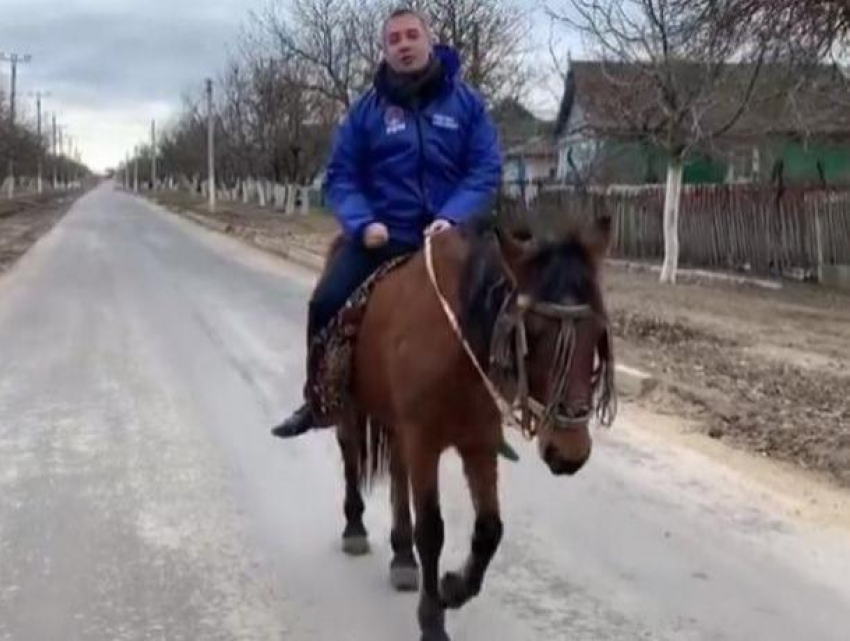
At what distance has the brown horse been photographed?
3.56 m

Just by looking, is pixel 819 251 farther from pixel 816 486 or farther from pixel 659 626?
pixel 659 626

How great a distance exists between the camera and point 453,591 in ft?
15.0

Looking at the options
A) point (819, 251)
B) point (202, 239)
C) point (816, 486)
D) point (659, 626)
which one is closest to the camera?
point (659, 626)

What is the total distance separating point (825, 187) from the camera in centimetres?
2255

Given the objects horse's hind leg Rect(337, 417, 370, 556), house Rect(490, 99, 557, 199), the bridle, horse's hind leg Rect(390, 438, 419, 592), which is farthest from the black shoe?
house Rect(490, 99, 557, 199)

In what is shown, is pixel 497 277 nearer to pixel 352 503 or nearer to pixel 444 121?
pixel 444 121

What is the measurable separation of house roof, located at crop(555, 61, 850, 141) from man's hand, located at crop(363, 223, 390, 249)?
13.4m

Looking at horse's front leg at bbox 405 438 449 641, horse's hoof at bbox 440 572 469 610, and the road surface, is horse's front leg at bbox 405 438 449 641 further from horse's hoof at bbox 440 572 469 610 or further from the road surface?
the road surface

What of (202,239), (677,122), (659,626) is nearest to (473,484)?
(659,626)

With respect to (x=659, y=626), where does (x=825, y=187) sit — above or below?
above

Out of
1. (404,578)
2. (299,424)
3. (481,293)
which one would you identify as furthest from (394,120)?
(404,578)

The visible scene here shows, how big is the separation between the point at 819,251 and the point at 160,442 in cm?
1643

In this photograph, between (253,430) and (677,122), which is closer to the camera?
(253,430)

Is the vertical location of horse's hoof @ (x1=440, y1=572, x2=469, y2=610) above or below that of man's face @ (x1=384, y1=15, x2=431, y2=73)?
below
